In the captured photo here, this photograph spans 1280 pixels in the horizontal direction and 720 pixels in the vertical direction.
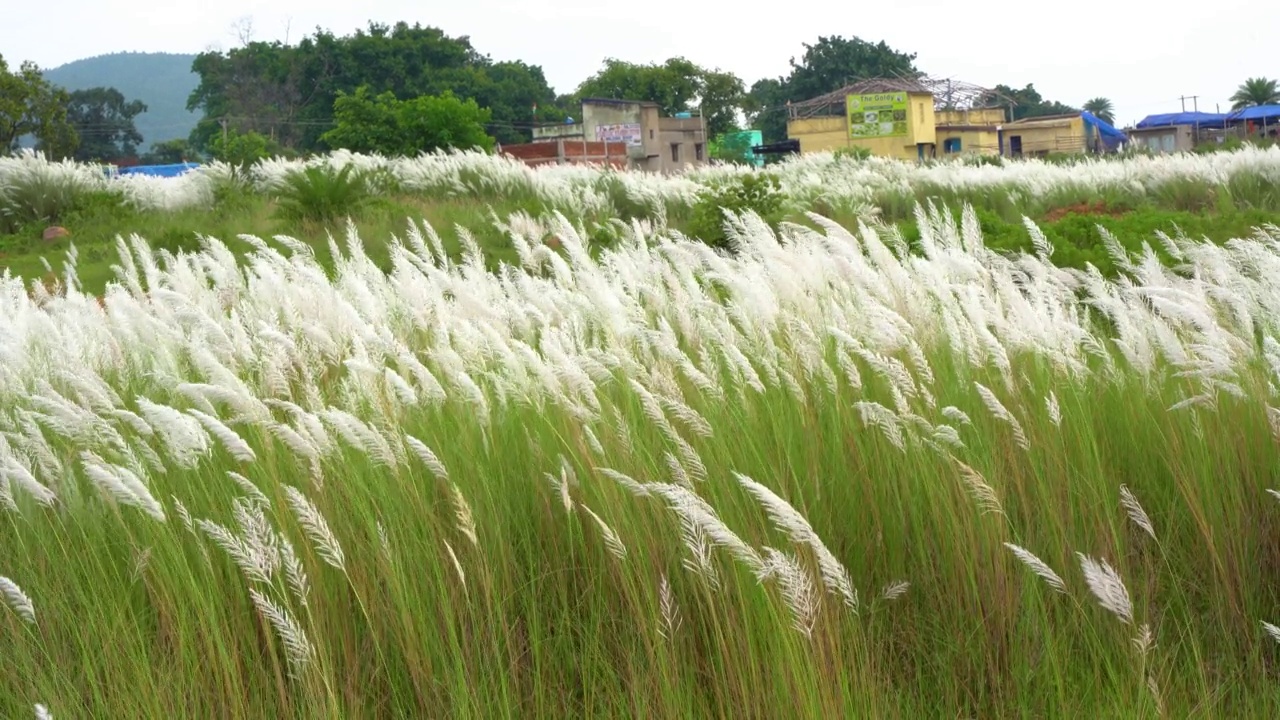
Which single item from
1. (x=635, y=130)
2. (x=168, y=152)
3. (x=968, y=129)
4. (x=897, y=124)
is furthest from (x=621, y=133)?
(x=168, y=152)

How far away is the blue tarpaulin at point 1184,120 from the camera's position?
7194 cm

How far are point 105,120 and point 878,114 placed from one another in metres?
74.5

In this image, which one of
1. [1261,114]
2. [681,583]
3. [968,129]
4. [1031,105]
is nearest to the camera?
[681,583]

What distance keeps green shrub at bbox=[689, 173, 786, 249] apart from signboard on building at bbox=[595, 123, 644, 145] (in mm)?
51790

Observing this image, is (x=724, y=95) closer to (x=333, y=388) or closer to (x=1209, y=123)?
(x=1209, y=123)

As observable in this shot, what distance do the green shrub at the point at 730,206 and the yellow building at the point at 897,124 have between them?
52248mm

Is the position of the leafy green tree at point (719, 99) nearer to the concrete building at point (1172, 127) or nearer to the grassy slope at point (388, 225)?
the concrete building at point (1172, 127)

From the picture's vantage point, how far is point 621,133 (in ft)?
207

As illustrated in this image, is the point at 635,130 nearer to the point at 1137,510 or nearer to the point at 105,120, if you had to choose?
the point at 1137,510

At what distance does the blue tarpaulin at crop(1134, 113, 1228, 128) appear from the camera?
71938 mm

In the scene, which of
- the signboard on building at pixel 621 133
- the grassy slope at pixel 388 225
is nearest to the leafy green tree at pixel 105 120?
the signboard on building at pixel 621 133

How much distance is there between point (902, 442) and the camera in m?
2.73

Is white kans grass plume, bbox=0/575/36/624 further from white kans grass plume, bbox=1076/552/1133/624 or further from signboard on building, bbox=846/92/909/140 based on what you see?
signboard on building, bbox=846/92/909/140

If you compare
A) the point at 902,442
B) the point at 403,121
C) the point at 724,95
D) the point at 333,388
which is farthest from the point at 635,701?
the point at 724,95
